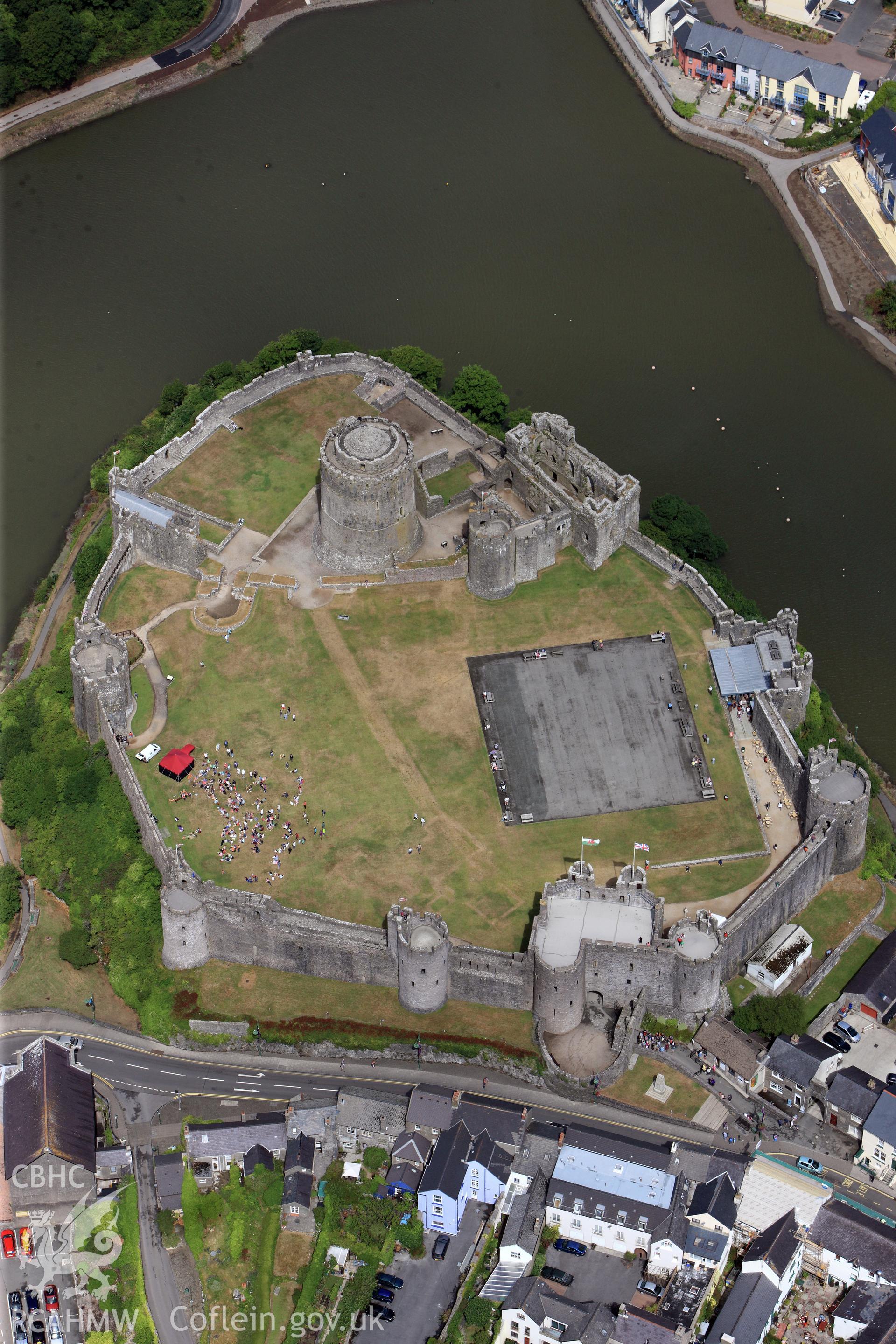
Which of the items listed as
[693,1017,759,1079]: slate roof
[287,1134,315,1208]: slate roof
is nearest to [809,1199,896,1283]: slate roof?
[693,1017,759,1079]: slate roof

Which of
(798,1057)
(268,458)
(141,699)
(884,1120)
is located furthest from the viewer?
(268,458)

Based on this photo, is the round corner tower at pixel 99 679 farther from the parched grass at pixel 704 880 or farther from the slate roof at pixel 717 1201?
the slate roof at pixel 717 1201

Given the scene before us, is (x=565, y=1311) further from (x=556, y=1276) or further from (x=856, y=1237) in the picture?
(x=856, y=1237)

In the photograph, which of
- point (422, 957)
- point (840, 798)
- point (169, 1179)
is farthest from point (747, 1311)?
point (840, 798)

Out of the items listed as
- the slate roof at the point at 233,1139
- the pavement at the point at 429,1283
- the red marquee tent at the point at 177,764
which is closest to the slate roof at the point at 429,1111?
the pavement at the point at 429,1283

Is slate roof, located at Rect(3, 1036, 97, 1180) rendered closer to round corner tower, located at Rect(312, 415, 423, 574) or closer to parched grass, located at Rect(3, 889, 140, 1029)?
parched grass, located at Rect(3, 889, 140, 1029)

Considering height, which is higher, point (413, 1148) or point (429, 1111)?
point (429, 1111)
